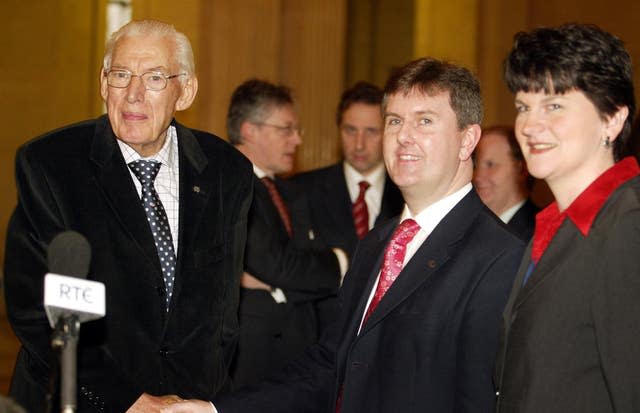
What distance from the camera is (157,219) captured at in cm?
325

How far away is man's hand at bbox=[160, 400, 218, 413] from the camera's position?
10.00 feet

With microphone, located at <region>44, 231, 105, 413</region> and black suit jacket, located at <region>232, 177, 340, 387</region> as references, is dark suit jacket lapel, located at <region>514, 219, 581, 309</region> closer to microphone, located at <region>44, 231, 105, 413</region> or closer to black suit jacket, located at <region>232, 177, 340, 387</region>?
microphone, located at <region>44, 231, 105, 413</region>

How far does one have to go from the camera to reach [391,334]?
2.91m

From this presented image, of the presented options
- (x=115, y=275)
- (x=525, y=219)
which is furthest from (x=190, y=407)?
(x=525, y=219)

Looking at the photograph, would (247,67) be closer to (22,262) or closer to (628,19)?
(628,19)

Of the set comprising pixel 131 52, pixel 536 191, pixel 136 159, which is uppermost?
pixel 131 52

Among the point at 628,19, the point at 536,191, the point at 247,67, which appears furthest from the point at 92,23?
the point at 628,19

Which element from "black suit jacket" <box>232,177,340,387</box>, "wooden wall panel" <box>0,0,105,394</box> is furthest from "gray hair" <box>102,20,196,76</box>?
"wooden wall panel" <box>0,0,105,394</box>

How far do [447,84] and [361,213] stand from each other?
3005 mm

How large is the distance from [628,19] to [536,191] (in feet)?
5.71

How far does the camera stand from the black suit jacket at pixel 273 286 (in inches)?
185

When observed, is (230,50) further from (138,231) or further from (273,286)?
(138,231)

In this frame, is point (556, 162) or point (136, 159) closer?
point (556, 162)

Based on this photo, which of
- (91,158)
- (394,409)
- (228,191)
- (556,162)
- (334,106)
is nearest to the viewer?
(556,162)
